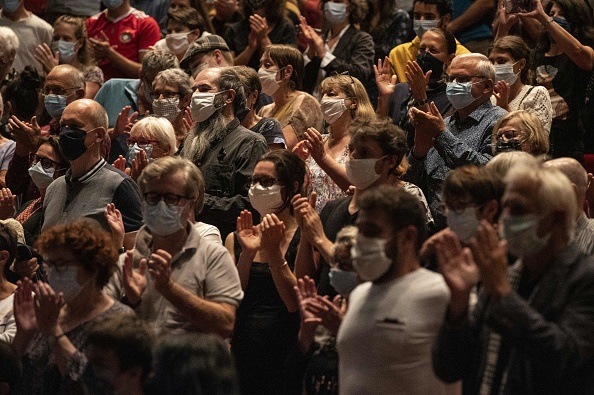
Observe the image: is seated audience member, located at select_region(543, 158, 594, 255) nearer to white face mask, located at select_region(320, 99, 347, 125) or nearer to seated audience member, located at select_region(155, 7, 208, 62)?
white face mask, located at select_region(320, 99, 347, 125)

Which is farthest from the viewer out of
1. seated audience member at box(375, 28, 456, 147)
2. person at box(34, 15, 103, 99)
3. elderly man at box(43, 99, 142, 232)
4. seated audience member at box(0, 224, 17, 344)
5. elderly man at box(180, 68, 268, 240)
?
person at box(34, 15, 103, 99)

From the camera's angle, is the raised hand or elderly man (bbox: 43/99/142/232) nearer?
the raised hand

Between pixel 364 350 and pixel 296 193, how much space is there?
73.6 inches

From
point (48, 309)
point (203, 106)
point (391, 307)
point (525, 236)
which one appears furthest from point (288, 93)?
point (525, 236)

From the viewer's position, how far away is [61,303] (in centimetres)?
491

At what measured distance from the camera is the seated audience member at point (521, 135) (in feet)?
20.6

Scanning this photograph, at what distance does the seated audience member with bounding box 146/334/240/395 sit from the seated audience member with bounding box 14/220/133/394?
3.21 feet

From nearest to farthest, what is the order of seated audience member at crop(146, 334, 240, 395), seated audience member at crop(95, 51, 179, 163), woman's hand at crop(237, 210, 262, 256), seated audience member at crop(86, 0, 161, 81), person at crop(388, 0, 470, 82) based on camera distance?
seated audience member at crop(146, 334, 240, 395), woman's hand at crop(237, 210, 262, 256), seated audience member at crop(95, 51, 179, 163), person at crop(388, 0, 470, 82), seated audience member at crop(86, 0, 161, 81)

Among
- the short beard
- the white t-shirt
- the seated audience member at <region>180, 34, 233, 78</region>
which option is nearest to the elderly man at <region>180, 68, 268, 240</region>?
the short beard

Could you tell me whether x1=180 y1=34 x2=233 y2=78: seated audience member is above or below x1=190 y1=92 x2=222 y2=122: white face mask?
below

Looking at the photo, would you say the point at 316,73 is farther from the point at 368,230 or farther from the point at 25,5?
the point at 368,230

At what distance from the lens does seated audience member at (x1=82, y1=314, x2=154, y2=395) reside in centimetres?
436

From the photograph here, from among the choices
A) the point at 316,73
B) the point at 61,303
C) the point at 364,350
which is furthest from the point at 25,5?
the point at 364,350

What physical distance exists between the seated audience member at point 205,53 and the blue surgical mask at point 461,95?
6.85ft
